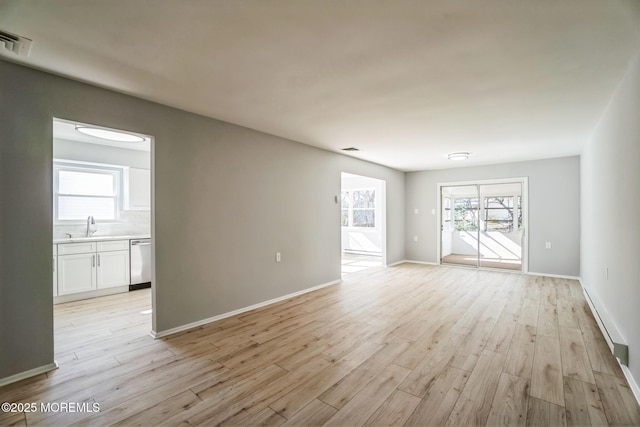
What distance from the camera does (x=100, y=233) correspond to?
512 cm

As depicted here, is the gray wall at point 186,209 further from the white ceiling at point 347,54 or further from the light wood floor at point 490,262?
the light wood floor at point 490,262

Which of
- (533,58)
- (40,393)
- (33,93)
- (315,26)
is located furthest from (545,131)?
(40,393)

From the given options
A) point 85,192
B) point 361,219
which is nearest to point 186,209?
point 85,192

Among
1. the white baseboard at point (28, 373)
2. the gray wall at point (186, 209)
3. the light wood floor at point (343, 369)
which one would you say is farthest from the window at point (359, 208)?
the white baseboard at point (28, 373)

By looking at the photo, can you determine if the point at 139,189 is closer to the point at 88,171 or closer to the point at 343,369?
the point at 88,171

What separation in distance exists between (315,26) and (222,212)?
2463mm

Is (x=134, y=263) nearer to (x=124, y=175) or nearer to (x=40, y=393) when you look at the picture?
(x=124, y=175)

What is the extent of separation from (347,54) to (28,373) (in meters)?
3.44

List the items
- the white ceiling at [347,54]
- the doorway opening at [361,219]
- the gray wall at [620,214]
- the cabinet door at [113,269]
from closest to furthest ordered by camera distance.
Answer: the white ceiling at [347,54] < the gray wall at [620,214] < the cabinet door at [113,269] < the doorway opening at [361,219]

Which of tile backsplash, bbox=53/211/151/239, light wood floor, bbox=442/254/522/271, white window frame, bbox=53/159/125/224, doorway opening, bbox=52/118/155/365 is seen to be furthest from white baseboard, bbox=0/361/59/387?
light wood floor, bbox=442/254/522/271

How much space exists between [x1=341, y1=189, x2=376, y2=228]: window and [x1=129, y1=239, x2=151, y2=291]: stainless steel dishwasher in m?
5.79

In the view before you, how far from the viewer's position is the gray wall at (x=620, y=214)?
210 cm

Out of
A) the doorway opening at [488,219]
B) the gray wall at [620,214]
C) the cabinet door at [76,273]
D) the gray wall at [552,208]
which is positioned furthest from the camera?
the doorway opening at [488,219]

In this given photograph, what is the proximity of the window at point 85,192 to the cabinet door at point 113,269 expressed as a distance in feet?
3.04
